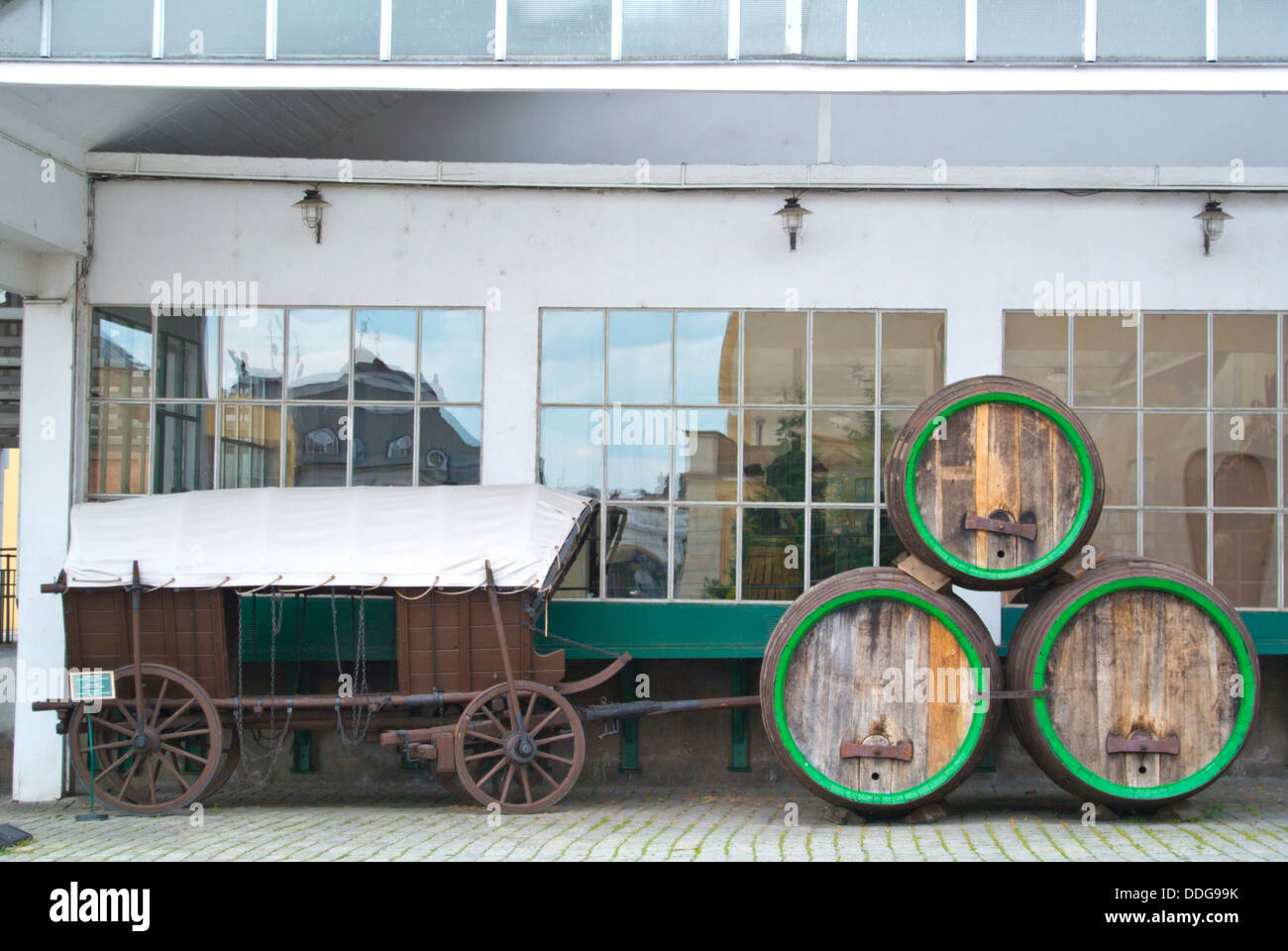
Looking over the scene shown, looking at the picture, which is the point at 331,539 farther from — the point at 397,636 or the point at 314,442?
the point at 314,442

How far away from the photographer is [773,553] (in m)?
10.6

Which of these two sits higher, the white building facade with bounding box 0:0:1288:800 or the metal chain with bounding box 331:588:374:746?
the white building facade with bounding box 0:0:1288:800

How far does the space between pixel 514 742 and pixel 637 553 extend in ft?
7.73

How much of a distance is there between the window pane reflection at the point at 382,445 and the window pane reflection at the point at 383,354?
0.14 m

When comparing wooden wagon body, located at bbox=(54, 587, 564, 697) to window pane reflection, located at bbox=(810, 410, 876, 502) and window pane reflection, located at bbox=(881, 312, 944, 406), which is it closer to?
window pane reflection, located at bbox=(810, 410, 876, 502)

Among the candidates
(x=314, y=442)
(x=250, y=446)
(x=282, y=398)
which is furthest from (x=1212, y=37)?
(x=250, y=446)

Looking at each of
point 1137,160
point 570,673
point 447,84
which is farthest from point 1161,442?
point 447,84

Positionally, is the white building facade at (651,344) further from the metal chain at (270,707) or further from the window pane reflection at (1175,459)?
the metal chain at (270,707)

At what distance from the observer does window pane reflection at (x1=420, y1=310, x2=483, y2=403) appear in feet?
35.2

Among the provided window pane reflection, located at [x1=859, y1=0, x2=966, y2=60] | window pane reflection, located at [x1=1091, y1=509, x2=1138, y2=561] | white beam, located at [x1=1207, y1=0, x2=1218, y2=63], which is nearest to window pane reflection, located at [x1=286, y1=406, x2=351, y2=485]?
window pane reflection, located at [x1=859, y1=0, x2=966, y2=60]

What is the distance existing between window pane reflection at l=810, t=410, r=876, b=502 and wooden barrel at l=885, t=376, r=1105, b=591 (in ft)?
8.23

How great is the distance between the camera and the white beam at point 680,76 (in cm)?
895

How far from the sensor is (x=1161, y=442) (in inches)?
418

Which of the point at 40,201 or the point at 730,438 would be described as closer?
the point at 40,201
